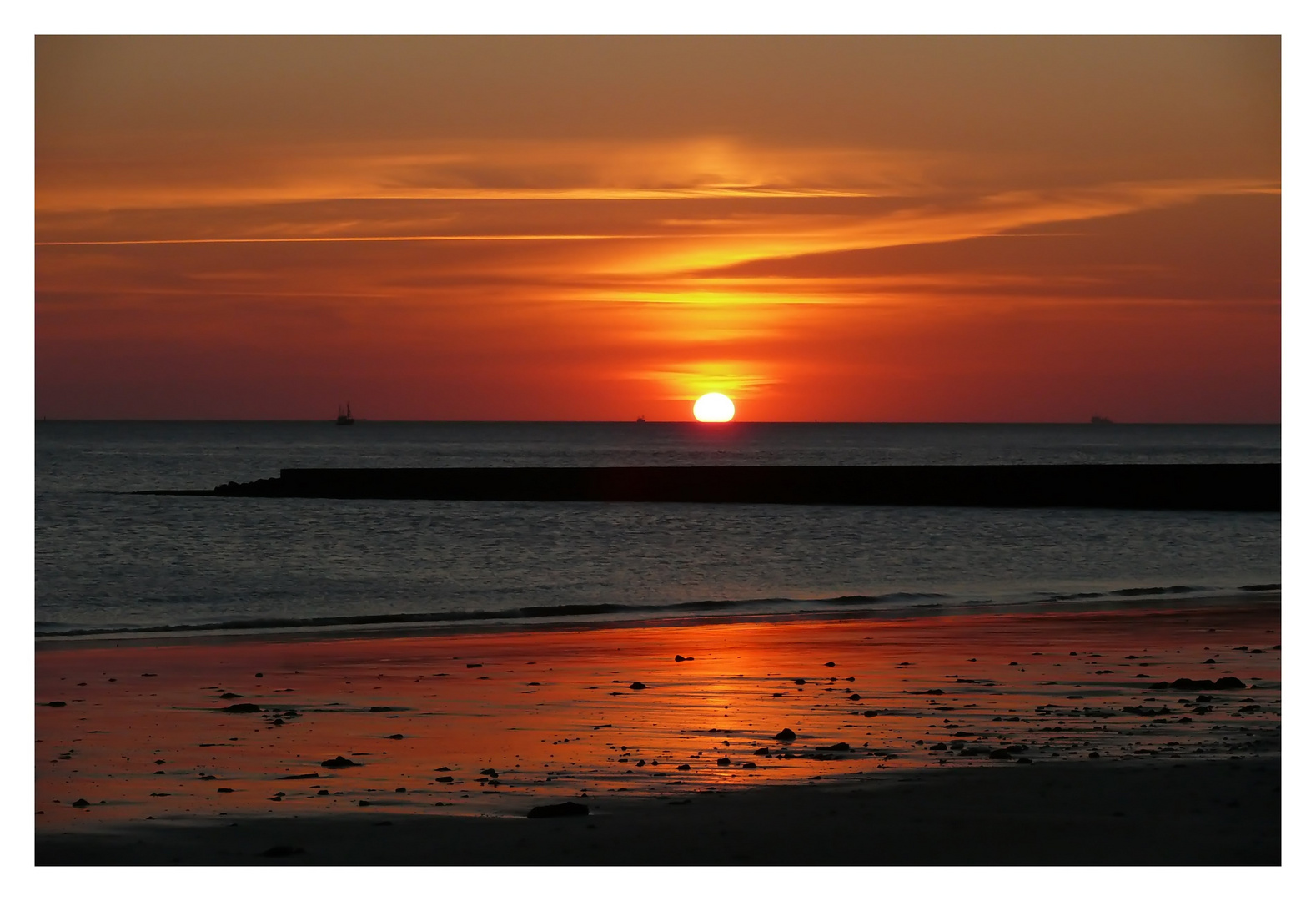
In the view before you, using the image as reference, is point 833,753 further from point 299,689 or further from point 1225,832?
point 299,689

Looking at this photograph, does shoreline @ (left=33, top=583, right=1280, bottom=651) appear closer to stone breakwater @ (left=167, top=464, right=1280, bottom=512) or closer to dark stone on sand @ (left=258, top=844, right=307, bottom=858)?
dark stone on sand @ (left=258, top=844, right=307, bottom=858)

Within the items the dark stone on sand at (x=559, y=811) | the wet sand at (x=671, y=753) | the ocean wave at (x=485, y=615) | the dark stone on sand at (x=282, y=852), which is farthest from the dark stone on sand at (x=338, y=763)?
the ocean wave at (x=485, y=615)

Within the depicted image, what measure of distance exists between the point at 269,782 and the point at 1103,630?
46.2ft

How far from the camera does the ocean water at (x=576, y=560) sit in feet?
92.8

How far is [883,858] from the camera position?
30.6 ft

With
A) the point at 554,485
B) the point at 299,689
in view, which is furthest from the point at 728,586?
the point at 554,485

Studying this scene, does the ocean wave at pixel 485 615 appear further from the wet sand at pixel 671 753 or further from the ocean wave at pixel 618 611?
the wet sand at pixel 671 753

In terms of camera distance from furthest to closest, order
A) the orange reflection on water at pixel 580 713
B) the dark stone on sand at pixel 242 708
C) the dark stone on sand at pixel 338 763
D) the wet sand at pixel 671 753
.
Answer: the dark stone on sand at pixel 242 708 → the dark stone on sand at pixel 338 763 → the orange reflection on water at pixel 580 713 → the wet sand at pixel 671 753

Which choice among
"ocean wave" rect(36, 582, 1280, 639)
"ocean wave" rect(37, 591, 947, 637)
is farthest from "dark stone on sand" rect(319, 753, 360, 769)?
"ocean wave" rect(37, 591, 947, 637)

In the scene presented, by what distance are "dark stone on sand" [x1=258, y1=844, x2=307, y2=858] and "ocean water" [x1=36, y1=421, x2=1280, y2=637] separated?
1566cm

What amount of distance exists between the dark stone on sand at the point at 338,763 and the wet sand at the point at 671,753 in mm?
40

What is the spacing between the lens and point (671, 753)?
41.2 ft

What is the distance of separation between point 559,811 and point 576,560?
30816 mm

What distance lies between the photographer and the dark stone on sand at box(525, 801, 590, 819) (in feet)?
33.9
